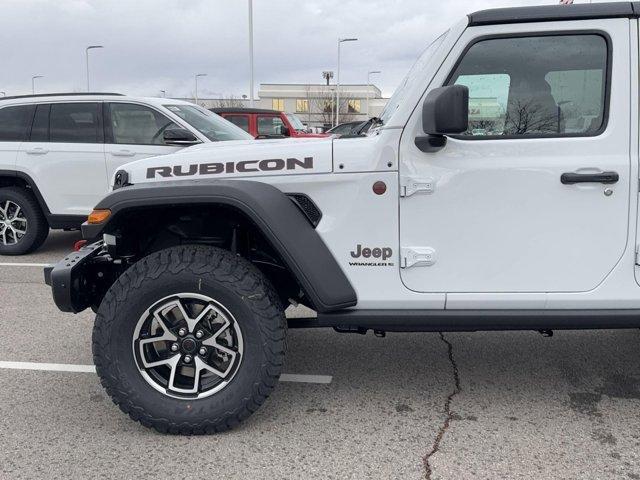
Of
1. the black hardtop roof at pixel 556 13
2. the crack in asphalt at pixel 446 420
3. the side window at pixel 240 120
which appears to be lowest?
the crack in asphalt at pixel 446 420

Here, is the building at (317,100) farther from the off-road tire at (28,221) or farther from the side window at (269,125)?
the off-road tire at (28,221)

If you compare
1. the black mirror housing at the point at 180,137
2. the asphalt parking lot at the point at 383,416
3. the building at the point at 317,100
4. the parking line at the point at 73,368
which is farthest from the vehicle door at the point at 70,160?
the building at the point at 317,100

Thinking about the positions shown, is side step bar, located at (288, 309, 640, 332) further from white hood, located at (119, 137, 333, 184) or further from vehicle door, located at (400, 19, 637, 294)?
white hood, located at (119, 137, 333, 184)

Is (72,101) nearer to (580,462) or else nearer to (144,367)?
(144,367)

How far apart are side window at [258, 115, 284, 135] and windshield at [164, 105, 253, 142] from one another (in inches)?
174

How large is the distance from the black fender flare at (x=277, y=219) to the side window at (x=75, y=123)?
4637 millimetres

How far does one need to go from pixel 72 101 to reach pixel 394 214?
18.6ft

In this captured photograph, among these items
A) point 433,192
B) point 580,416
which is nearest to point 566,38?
point 433,192

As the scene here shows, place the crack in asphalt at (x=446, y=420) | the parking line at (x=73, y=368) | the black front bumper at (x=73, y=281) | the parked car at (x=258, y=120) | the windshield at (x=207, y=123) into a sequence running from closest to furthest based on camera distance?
the crack in asphalt at (x=446, y=420)
the black front bumper at (x=73, y=281)
the parking line at (x=73, y=368)
the windshield at (x=207, y=123)
the parked car at (x=258, y=120)

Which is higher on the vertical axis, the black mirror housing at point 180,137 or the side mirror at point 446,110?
the black mirror housing at point 180,137

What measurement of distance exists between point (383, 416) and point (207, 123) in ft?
16.5

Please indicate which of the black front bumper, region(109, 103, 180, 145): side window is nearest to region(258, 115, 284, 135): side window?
region(109, 103, 180, 145): side window

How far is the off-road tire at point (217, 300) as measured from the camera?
2928mm

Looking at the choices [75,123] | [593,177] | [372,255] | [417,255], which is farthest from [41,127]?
[593,177]
